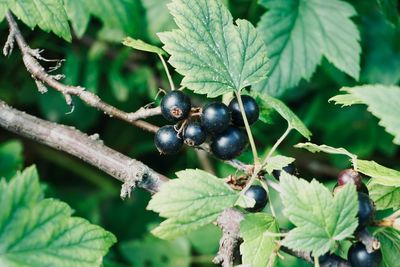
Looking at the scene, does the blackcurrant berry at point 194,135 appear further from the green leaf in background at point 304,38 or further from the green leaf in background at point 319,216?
the green leaf in background at point 304,38

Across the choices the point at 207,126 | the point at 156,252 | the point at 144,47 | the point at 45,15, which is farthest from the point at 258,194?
the point at 156,252

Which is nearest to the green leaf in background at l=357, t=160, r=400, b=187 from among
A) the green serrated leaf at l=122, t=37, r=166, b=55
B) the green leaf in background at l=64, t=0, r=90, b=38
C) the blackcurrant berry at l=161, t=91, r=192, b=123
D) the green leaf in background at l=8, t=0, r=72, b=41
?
the blackcurrant berry at l=161, t=91, r=192, b=123

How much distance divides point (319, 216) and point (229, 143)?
0.99 ft

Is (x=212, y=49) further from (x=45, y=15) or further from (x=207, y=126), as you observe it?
(x=45, y=15)

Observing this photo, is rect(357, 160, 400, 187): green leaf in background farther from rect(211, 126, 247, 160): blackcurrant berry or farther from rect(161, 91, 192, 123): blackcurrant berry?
rect(161, 91, 192, 123): blackcurrant berry

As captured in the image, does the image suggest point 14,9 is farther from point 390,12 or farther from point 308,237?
point 390,12

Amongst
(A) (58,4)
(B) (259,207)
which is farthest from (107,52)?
(B) (259,207)

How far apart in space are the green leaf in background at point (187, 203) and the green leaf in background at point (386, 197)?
0.37 meters

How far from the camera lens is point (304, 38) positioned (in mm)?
2121

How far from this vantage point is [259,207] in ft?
4.14

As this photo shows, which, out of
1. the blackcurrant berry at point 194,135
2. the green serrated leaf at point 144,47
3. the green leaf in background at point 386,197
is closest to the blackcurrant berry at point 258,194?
the blackcurrant berry at point 194,135

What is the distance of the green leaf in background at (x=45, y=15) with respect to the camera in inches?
59.2

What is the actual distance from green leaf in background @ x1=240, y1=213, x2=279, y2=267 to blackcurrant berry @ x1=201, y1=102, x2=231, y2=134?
220 mm

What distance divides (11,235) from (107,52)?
150cm
